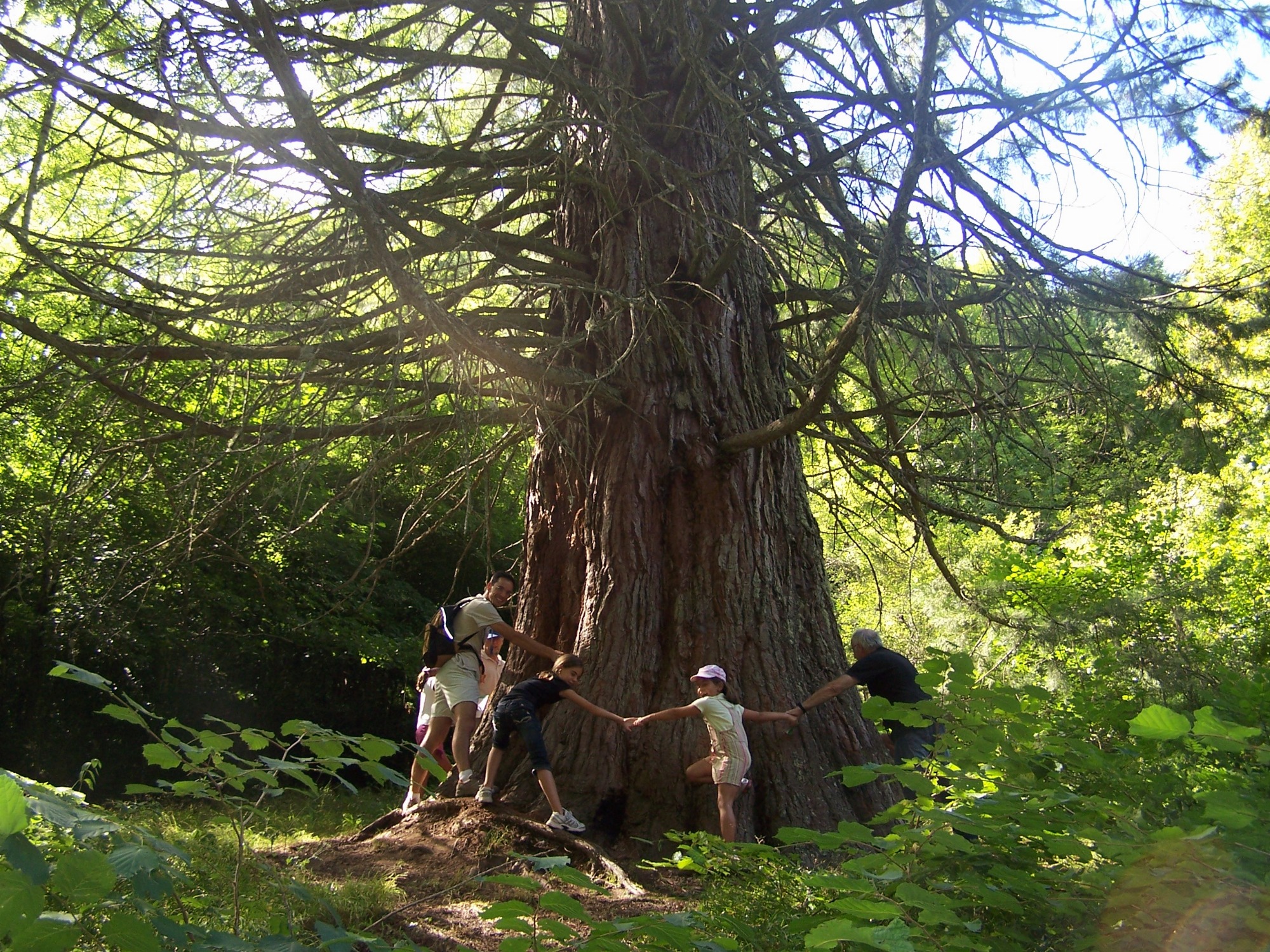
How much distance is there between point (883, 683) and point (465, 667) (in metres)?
2.42

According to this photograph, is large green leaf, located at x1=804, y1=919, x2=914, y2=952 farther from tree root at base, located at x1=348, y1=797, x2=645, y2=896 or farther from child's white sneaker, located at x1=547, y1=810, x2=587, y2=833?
child's white sneaker, located at x1=547, y1=810, x2=587, y2=833

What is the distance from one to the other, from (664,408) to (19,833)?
15.0 feet

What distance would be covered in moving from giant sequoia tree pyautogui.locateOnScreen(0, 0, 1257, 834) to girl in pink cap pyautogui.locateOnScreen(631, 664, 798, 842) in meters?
0.17

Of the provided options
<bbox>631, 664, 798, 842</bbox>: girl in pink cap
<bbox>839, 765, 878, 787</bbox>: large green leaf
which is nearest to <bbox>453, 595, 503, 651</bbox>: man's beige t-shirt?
<bbox>631, 664, 798, 842</bbox>: girl in pink cap

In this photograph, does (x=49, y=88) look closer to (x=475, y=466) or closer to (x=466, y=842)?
(x=475, y=466)

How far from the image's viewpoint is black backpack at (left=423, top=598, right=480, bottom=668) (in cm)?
557

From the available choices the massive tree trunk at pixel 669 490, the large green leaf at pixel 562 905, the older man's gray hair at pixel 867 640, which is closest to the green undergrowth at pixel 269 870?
the large green leaf at pixel 562 905

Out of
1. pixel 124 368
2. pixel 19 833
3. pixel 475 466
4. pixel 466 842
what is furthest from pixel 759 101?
pixel 19 833

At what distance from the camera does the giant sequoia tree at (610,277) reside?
14.3ft

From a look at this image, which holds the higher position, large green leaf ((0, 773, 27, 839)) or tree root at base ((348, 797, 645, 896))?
large green leaf ((0, 773, 27, 839))

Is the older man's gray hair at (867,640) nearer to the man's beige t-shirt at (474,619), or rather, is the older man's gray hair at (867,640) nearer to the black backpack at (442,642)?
the man's beige t-shirt at (474,619)

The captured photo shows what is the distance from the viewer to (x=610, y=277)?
5852 mm

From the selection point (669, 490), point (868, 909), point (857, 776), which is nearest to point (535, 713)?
point (669, 490)

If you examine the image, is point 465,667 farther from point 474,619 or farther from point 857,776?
point 857,776
